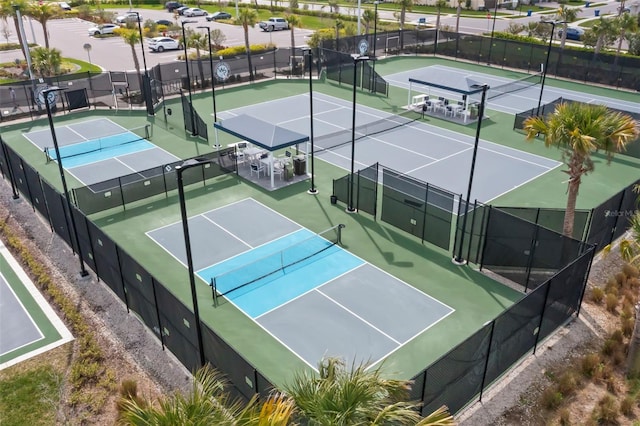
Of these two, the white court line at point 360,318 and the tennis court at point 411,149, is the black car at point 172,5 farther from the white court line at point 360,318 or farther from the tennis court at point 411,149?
the white court line at point 360,318

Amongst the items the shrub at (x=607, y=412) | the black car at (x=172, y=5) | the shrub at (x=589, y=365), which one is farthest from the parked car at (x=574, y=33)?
the shrub at (x=607, y=412)

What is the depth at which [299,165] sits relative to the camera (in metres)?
25.3

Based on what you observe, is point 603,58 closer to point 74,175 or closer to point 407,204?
point 407,204

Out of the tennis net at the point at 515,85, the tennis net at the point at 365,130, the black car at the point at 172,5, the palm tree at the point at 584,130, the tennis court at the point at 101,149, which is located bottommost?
the tennis court at the point at 101,149

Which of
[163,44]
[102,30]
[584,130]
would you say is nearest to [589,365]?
[584,130]

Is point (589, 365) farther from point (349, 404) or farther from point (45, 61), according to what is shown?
point (45, 61)

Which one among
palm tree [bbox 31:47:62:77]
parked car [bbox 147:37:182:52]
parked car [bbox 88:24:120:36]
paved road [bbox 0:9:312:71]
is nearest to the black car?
paved road [bbox 0:9:312:71]

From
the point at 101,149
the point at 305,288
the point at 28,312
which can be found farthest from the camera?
the point at 101,149

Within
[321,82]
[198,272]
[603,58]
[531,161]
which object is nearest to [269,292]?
[198,272]

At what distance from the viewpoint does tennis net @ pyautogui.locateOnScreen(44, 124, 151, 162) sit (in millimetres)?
27828

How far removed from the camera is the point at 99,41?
193 feet

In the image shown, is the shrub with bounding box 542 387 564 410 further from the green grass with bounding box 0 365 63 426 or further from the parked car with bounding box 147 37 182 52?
the parked car with bounding box 147 37 182 52

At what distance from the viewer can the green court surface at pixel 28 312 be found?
49.0 feet

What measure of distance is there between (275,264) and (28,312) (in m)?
7.60
